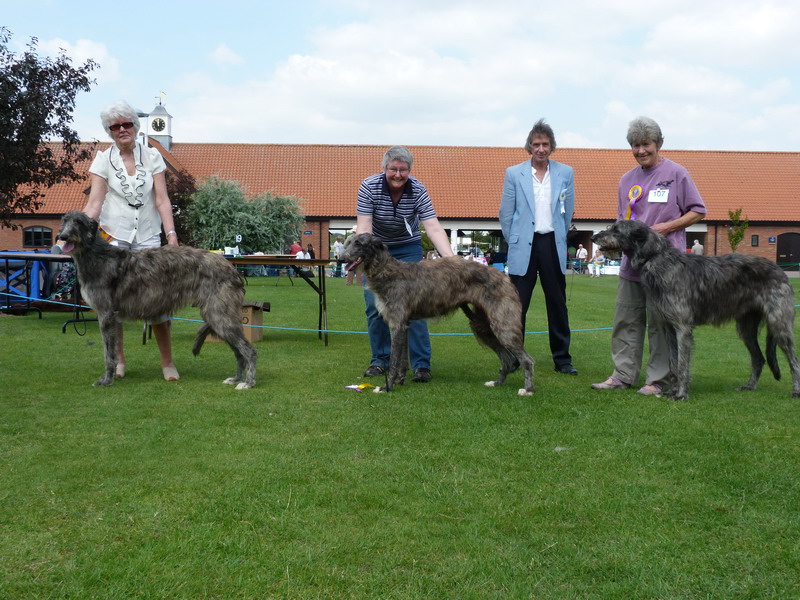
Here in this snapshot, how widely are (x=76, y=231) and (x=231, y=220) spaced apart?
34.3m

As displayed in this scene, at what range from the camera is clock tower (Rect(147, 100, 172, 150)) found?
5212 cm

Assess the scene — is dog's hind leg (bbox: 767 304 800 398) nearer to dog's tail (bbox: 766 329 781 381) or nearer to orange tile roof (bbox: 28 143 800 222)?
dog's tail (bbox: 766 329 781 381)

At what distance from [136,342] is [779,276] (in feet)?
25.3

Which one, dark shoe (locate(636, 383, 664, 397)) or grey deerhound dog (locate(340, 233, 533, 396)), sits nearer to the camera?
dark shoe (locate(636, 383, 664, 397))

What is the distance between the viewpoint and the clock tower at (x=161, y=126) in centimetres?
5212

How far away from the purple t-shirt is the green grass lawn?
1467 mm

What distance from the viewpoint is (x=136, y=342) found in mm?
9719

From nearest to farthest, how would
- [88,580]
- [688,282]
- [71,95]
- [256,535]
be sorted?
[88,580] < [256,535] < [688,282] < [71,95]

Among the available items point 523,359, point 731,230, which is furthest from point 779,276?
point 731,230

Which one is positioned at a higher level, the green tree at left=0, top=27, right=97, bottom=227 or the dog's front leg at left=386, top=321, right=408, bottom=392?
the green tree at left=0, top=27, right=97, bottom=227

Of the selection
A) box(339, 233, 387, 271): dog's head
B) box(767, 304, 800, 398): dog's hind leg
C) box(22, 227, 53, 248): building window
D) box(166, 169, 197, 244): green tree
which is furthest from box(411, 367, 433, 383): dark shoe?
box(22, 227, 53, 248): building window

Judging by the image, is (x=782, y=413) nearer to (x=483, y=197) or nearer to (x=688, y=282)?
(x=688, y=282)

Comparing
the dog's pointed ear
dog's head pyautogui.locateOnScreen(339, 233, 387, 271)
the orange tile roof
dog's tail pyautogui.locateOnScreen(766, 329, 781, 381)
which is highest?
the orange tile roof

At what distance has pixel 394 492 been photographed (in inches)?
147
